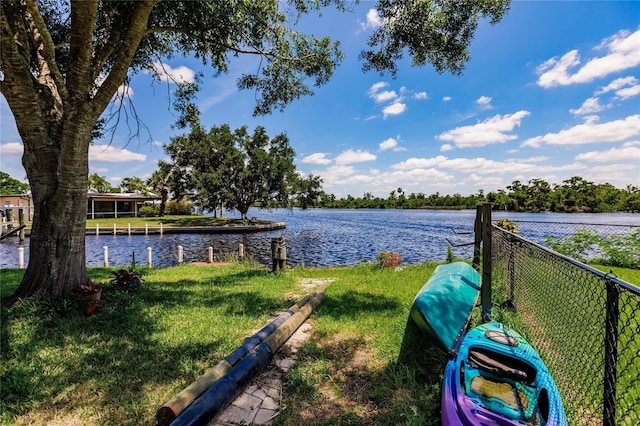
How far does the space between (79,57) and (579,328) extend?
802 cm

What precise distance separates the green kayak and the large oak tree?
5.00 metres

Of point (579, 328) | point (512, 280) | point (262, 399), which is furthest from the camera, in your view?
point (512, 280)

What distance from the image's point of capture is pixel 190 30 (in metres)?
6.09

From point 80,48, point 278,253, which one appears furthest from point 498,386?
point 278,253

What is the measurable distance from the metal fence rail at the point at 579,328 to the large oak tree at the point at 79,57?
4.35 m

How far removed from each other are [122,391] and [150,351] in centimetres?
82

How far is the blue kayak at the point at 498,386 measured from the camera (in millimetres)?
2004

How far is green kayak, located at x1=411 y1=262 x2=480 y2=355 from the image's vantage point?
3223mm

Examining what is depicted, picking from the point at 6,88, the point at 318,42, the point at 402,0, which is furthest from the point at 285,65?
the point at 6,88

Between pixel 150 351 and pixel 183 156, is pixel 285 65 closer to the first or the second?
pixel 150 351

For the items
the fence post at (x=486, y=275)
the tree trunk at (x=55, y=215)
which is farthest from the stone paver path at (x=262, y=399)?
the tree trunk at (x=55, y=215)

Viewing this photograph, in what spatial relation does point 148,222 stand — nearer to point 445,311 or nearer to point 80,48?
point 80,48

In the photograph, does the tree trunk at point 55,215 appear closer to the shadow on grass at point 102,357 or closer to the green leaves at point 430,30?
the shadow on grass at point 102,357

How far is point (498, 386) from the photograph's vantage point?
7.71 feet
